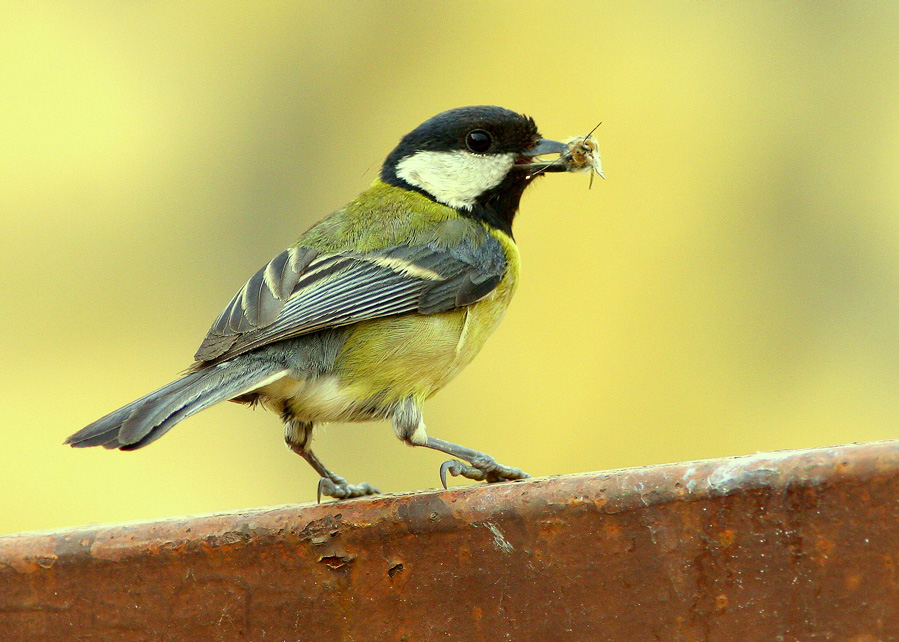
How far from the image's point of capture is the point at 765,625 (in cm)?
130

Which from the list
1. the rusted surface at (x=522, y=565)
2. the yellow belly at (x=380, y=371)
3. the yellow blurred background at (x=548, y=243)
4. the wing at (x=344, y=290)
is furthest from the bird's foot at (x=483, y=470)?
the yellow blurred background at (x=548, y=243)

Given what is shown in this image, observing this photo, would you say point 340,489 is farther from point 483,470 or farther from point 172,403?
point 172,403

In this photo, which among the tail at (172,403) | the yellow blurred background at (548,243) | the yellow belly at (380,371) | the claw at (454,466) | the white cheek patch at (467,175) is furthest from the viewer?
the yellow blurred background at (548,243)

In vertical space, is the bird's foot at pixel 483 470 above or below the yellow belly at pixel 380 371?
below

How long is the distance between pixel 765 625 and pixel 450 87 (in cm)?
433

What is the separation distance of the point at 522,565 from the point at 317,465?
1238 mm

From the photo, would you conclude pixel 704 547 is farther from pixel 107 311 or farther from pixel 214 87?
pixel 214 87

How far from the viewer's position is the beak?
9.27 ft

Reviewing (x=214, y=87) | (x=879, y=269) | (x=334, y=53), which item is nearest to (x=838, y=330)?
(x=879, y=269)

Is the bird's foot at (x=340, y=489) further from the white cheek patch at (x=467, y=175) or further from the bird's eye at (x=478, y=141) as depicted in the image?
the bird's eye at (x=478, y=141)

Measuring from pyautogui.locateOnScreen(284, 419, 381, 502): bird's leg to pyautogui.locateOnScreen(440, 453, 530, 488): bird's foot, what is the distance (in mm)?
297

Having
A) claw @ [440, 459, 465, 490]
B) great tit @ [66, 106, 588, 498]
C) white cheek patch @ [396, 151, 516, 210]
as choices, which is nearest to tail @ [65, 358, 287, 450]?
great tit @ [66, 106, 588, 498]

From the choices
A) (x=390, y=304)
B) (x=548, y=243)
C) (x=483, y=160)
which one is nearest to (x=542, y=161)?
(x=483, y=160)

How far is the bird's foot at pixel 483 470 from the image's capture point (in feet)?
7.31
